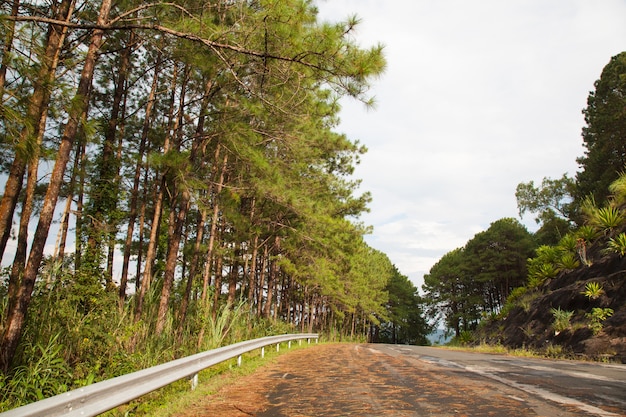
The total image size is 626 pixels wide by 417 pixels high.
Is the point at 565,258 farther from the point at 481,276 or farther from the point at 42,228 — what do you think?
the point at 481,276

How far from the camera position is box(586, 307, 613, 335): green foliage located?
12.6 metres

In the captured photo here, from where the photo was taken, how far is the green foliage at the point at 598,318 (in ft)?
41.4

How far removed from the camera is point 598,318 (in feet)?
42.7

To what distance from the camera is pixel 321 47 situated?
691 centimetres

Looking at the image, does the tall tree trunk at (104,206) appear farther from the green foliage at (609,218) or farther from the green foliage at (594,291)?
the green foliage at (609,218)

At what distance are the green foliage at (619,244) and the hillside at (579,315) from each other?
28cm

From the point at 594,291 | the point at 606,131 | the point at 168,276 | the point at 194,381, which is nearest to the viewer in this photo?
the point at 194,381

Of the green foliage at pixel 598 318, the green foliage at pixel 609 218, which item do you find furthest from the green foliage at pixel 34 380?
the green foliage at pixel 609 218

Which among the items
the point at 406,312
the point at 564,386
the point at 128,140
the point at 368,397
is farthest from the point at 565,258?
the point at 406,312

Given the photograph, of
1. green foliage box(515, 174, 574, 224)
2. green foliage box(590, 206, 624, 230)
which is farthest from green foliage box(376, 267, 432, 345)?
green foliage box(590, 206, 624, 230)

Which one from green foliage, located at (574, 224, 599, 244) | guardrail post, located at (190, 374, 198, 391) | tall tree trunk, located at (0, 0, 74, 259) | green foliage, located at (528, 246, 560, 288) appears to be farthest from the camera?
green foliage, located at (528, 246, 560, 288)

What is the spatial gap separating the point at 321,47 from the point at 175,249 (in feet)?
25.6

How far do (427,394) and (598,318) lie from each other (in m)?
10.4

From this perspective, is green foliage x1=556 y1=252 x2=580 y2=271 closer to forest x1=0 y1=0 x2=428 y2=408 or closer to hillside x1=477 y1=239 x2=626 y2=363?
hillside x1=477 y1=239 x2=626 y2=363
